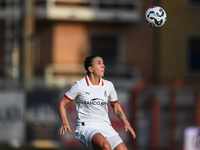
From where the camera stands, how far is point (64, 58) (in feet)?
73.7

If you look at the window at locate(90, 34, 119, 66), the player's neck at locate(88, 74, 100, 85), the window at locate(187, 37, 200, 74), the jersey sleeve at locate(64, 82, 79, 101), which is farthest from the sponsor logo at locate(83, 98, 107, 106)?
the window at locate(187, 37, 200, 74)

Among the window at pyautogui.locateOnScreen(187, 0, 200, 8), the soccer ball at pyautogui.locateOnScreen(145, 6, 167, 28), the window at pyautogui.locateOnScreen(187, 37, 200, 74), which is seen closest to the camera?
the soccer ball at pyautogui.locateOnScreen(145, 6, 167, 28)

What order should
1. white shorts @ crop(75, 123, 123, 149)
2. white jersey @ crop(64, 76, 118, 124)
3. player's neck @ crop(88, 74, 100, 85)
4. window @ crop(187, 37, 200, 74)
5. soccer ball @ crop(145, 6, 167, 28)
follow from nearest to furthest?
white shorts @ crop(75, 123, 123, 149) < white jersey @ crop(64, 76, 118, 124) < player's neck @ crop(88, 74, 100, 85) < soccer ball @ crop(145, 6, 167, 28) < window @ crop(187, 37, 200, 74)

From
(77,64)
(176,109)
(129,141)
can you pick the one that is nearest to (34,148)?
(129,141)

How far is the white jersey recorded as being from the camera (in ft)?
22.9

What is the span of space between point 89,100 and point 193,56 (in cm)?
1697

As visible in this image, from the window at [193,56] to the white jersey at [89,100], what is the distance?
1650cm

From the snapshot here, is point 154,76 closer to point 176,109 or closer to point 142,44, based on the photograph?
point 142,44

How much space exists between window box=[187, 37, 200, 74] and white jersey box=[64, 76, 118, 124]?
16.5 m

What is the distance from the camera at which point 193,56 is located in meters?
23.1

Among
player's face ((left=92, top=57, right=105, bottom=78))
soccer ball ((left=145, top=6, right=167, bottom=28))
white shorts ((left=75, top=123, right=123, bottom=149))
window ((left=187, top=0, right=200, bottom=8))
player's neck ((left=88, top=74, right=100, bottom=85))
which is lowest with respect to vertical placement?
white shorts ((left=75, top=123, right=123, bottom=149))

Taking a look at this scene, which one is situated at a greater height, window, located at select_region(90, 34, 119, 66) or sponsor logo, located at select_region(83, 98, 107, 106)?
window, located at select_region(90, 34, 119, 66)

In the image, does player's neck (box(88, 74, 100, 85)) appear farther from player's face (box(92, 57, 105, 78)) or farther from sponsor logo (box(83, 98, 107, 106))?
sponsor logo (box(83, 98, 107, 106))

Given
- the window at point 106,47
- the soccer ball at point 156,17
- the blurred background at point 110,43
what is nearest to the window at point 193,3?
the blurred background at point 110,43
